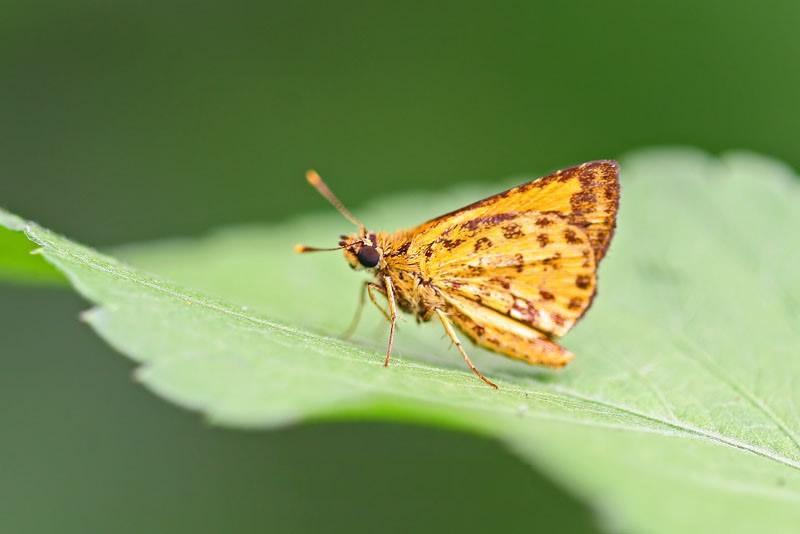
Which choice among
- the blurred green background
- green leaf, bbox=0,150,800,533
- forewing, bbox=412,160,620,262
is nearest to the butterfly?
forewing, bbox=412,160,620,262

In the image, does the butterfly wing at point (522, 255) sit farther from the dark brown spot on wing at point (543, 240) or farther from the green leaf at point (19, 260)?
the green leaf at point (19, 260)

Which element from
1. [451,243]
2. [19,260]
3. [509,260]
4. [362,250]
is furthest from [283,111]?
[19,260]

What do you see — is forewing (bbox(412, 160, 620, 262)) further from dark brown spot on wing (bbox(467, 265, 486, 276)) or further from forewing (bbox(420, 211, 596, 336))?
dark brown spot on wing (bbox(467, 265, 486, 276))

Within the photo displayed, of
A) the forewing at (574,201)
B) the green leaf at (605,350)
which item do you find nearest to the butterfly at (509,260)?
the forewing at (574,201)

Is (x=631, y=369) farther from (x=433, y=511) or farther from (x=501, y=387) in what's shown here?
(x=433, y=511)

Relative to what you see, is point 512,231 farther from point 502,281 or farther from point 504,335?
point 504,335

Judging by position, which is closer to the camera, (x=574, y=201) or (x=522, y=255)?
(x=574, y=201)

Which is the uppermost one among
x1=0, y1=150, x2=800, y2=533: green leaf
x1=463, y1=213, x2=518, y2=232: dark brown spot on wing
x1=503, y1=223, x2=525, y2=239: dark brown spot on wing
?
x1=463, y1=213, x2=518, y2=232: dark brown spot on wing
